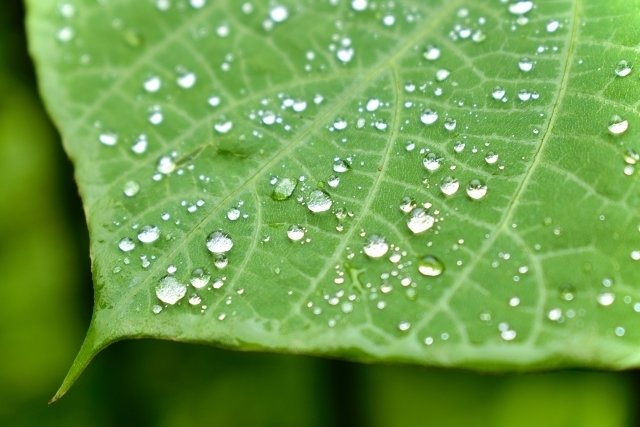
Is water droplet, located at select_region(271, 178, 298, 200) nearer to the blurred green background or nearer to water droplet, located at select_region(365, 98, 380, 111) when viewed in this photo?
→ water droplet, located at select_region(365, 98, 380, 111)

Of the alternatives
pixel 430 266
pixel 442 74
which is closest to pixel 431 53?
pixel 442 74

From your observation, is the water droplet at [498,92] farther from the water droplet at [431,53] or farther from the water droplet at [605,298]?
the water droplet at [605,298]

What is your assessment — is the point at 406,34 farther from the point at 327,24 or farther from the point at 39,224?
the point at 39,224

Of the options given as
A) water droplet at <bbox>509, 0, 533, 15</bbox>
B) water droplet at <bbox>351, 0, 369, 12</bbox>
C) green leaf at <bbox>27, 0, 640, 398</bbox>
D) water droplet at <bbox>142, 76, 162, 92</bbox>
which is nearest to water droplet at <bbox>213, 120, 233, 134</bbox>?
green leaf at <bbox>27, 0, 640, 398</bbox>

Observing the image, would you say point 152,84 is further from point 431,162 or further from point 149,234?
point 431,162

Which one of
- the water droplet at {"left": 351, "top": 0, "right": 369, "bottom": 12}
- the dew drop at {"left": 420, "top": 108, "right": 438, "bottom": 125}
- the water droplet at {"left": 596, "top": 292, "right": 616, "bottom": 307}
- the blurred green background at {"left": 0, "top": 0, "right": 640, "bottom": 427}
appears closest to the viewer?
the water droplet at {"left": 596, "top": 292, "right": 616, "bottom": 307}

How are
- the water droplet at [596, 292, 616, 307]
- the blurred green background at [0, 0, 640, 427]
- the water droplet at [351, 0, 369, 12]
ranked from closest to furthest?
the water droplet at [596, 292, 616, 307], the water droplet at [351, 0, 369, 12], the blurred green background at [0, 0, 640, 427]

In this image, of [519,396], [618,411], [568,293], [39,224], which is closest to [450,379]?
[519,396]

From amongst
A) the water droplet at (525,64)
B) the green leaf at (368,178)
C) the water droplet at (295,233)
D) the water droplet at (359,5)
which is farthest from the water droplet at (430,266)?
the water droplet at (359,5)
